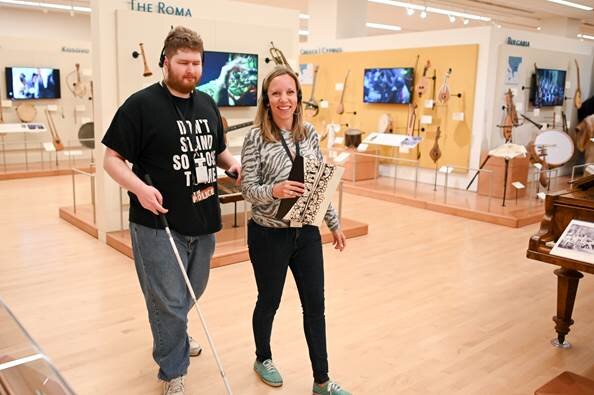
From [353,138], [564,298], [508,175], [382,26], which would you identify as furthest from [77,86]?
[382,26]

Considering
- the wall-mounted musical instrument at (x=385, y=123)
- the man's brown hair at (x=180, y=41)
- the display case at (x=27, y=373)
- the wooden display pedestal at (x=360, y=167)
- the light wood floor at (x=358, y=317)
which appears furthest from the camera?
the wall-mounted musical instrument at (x=385, y=123)

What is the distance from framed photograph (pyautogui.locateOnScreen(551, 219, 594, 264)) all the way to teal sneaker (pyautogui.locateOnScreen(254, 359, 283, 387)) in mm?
1581

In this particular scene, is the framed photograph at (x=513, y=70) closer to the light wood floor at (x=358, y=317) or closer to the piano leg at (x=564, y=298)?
the light wood floor at (x=358, y=317)

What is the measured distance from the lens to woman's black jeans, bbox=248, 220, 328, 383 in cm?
260

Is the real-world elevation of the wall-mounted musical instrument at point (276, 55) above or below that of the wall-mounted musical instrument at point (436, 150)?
above

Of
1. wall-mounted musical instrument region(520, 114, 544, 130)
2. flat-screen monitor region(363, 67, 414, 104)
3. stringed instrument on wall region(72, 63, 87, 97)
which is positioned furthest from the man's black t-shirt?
stringed instrument on wall region(72, 63, 87, 97)

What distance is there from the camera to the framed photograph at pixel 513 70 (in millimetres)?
8750

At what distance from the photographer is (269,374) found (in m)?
2.99

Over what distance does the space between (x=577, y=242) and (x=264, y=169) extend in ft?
5.50

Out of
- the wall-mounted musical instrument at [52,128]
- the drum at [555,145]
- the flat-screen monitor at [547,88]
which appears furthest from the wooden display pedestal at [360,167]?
the wall-mounted musical instrument at [52,128]

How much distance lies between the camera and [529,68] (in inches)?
365

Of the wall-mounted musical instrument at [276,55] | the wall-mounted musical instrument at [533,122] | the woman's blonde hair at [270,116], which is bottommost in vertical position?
the wall-mounted musical instrument at [533,122]

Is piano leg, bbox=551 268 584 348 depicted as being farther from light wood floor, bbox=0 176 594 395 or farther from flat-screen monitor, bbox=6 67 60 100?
flat-screen monitor, bbox=6 67 60 100

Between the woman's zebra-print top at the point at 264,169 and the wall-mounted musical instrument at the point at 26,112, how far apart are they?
919 centimetres
